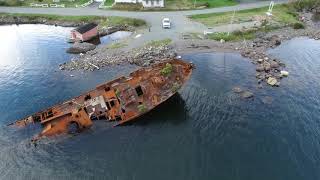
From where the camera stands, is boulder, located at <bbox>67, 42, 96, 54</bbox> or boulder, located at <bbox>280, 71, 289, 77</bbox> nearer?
boulder, located at <bbox>280, 71, 289, 77</bbox>

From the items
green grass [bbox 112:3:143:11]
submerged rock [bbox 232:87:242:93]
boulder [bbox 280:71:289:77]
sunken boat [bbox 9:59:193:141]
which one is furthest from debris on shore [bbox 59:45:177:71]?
green grass [bbox 112:3:143:11]

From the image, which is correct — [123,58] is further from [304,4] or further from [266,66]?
[304,4]

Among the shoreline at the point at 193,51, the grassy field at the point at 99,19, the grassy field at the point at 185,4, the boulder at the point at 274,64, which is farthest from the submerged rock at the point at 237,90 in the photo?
the grassy field at the point at 185,4

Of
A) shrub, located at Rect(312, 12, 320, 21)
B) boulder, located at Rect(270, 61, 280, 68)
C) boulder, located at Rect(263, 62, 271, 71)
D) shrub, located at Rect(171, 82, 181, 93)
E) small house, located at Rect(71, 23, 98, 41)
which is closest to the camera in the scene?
shrub, located at Rect(171, 82, 181, 93)

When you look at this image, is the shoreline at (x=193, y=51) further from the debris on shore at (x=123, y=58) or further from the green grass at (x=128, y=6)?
the green grass at (x=128, y=6)

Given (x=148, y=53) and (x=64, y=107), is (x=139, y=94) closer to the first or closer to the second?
(x=64, y=107)

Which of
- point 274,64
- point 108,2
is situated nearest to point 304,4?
point 274,64

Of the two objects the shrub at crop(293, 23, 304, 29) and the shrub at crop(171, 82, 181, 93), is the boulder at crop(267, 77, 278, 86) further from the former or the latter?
the shrub at crop(293, 23, 304, 29)
